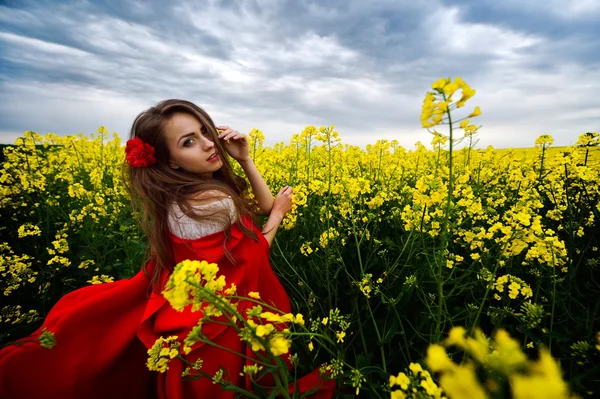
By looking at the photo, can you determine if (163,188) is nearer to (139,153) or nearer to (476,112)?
(139,153)

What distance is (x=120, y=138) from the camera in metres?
7.97

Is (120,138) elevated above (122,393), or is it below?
above

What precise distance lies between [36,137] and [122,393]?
449 centimetres

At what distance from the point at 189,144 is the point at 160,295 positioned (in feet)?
2.98

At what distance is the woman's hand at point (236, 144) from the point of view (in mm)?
2256

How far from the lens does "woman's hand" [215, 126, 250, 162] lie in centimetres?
226

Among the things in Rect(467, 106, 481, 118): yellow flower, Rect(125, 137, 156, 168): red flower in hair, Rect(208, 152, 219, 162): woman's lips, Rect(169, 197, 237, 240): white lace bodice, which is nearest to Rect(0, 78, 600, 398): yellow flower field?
Rect(467, 106, 481, 118): yellow flower

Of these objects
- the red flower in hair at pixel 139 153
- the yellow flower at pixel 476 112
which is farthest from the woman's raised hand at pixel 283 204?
the yellow flower at pixel 476 112

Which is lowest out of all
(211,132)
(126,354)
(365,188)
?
(126,354)

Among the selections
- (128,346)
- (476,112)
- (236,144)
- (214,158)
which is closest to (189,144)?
(214,158)

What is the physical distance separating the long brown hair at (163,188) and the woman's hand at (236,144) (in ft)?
0.61

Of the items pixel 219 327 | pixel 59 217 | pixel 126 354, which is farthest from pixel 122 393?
pixel 59 217

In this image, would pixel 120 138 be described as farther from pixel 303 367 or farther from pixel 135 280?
pixel 303 367

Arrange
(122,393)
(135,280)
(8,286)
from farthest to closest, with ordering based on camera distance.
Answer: (8,286) < (135,280) < (122,393)
